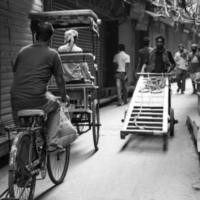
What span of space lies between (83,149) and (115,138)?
47.8 inches

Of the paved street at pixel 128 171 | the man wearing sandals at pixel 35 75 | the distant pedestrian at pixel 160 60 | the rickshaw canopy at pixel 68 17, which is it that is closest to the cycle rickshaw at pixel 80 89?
the rickshaw canopy at pixel 68 17

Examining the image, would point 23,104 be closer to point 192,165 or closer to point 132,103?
point 192,165

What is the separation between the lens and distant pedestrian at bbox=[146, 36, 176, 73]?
29.5 ft

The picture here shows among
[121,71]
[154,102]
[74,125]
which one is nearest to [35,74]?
[74,125]

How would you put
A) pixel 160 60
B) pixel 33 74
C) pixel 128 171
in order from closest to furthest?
1. pixel 33 74
2. pixel 128 171
3. pixel 160 60

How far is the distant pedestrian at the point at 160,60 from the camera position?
900cm

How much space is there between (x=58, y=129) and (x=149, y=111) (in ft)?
11.8

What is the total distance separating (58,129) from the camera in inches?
187

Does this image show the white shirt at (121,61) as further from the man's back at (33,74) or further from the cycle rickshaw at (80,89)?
the man's back at (33,74)

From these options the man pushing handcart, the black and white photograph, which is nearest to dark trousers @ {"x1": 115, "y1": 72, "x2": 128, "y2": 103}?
the black and white photograph

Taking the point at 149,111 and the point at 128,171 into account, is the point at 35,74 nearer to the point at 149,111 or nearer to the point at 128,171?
the point at 128,171

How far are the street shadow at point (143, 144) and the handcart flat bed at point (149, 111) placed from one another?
24cm

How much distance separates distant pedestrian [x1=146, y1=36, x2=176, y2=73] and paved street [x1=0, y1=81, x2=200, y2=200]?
4.99 feet

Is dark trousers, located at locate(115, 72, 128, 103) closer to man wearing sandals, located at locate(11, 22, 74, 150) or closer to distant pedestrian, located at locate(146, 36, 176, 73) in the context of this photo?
distant pedestrian, located at locate(146, 36, 176, 73)
